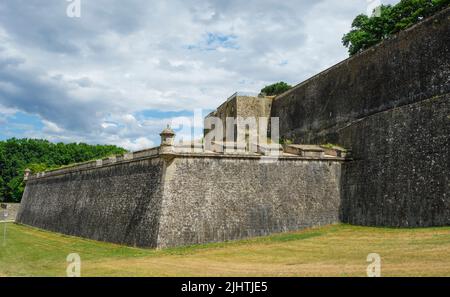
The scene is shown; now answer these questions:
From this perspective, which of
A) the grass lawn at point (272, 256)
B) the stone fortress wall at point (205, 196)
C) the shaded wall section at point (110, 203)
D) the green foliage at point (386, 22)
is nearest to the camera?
the grass lawn at point (272, 256)

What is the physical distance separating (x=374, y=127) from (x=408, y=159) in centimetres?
327

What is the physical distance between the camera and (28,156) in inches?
2586

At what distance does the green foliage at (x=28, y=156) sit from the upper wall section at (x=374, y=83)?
40.7 meters

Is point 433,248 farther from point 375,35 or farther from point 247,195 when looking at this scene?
point 375,35

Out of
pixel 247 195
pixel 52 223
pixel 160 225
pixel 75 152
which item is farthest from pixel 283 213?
pixel 75 152

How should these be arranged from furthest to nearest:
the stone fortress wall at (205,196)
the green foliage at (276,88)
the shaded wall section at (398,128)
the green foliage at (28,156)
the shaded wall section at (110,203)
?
the green foliage at (276,88) < the green foliage at (28,156) < the shaded wall section at (110,203) < the stone fortress wall at (205,196) < the shaded wall section at (398,128)

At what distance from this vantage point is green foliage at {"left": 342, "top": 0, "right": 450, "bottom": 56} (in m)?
30.4

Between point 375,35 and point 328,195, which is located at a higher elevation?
point 375,35

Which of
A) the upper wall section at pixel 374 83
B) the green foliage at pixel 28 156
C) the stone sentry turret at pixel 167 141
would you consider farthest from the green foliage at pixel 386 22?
the green foliage at pixel 28 156

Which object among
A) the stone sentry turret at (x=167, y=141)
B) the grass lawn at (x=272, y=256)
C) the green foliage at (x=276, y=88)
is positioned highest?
the green foliage at (x=276, y=88)

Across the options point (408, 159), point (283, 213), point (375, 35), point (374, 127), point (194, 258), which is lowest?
point (194, 258)

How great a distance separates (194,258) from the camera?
15367mm

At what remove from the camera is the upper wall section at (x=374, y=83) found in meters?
20.3

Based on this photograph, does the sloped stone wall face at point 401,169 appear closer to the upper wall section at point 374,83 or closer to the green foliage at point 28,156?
the upper wall section at point 374,83
